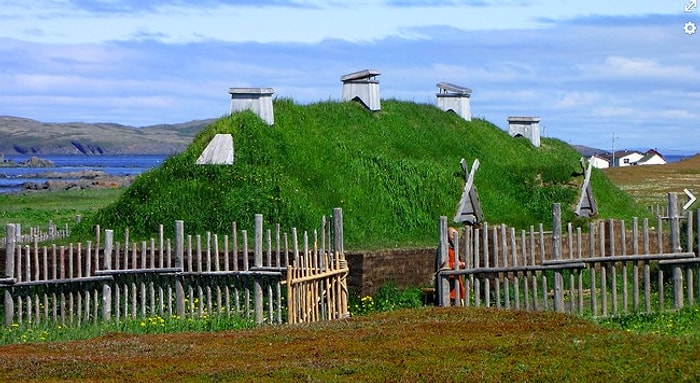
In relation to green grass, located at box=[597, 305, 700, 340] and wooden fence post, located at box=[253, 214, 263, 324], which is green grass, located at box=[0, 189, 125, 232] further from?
green grass, located at box=[597, 305, 700, 340]

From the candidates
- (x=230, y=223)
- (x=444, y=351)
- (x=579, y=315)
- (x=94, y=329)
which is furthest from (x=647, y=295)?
(x=230, y=223)

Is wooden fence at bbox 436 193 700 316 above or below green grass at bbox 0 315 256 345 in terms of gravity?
above

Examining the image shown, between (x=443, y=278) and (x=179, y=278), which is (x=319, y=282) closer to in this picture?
(x=443, y=278)

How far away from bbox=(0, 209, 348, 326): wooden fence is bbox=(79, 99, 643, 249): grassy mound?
4.10 meters

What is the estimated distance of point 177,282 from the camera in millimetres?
23922

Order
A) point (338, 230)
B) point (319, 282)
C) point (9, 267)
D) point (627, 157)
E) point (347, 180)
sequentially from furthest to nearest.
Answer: point (627, 157) < point (347, 180) < point (9, 267) < point (338, 230) < point (319, 282)

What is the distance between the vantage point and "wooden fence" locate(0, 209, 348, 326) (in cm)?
2333

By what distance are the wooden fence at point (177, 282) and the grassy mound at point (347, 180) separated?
4.10 metres

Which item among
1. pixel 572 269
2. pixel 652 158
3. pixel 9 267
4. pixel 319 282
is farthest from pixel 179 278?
pixel 652 158

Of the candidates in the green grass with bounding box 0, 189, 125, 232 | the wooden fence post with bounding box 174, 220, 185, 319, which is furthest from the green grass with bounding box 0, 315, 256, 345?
the green grass with bounding box 0, 189, 125, 232

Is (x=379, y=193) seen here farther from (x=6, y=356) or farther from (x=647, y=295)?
(x=6, y=356)

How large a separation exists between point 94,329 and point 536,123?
25373 mm

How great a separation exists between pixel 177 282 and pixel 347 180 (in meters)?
9.04

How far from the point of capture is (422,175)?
112ft
